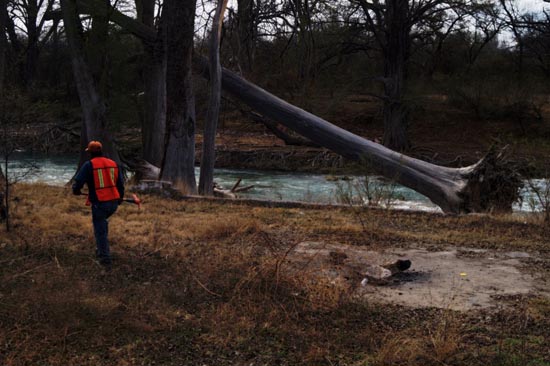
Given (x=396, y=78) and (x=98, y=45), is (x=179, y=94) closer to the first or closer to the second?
(x=98, y=45)

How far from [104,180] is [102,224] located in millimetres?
520

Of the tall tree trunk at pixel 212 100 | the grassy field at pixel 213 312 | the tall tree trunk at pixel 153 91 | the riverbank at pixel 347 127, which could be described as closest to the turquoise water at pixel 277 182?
the riverbank at pixel 347 127

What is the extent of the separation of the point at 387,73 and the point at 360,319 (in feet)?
87.6

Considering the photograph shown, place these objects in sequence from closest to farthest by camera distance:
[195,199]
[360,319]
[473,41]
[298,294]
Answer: [360,319] → [298,294] → [195,199] → [473,41]

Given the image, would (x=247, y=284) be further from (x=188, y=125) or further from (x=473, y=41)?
(x=473, y=41)

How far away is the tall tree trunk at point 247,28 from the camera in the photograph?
1550cm

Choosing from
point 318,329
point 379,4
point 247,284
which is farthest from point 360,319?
point 379,4

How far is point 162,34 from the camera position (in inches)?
662

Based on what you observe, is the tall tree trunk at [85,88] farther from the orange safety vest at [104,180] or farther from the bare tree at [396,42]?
the bare tree at [396,42]

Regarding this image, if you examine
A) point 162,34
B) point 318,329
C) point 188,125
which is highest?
point 162,34

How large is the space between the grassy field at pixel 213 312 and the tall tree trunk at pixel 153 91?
8631mm

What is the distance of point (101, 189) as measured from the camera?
24.7 feet

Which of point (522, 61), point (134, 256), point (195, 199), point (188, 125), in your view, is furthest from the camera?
point (522, 61)

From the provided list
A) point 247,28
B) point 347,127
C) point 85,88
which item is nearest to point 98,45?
point 85,88
